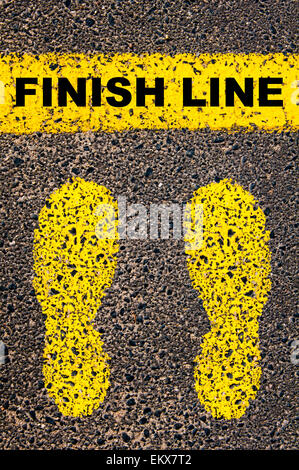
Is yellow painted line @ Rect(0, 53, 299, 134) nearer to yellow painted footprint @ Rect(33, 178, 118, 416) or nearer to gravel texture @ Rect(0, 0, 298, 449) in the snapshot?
gravel texture @ Rect(0, 0, 298, 449)

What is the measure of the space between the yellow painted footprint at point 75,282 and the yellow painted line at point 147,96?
1.29 ft

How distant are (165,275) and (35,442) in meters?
1.06

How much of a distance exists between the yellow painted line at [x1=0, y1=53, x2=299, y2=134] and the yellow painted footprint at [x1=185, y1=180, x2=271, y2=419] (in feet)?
1.32

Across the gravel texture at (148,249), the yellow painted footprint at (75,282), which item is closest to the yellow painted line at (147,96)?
the gravel texture at (148,249)

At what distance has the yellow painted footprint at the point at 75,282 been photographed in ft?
7.88

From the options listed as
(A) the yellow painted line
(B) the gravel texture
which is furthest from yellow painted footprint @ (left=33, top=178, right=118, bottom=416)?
(A) the yellow painted line

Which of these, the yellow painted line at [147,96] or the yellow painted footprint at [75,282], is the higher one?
the yellow painted line at [147,96]

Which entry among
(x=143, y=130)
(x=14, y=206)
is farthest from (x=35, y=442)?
(x=143, y=130)

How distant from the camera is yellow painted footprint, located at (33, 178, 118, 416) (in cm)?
240

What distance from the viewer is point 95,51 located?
8.20 ft

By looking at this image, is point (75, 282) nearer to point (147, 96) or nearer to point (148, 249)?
point (148, 249)

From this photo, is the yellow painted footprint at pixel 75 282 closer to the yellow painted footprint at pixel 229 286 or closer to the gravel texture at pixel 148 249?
the gravel texture at pixel 148 249

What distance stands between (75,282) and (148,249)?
408 millimetres

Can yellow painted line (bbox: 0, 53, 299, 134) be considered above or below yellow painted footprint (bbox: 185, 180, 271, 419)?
above
